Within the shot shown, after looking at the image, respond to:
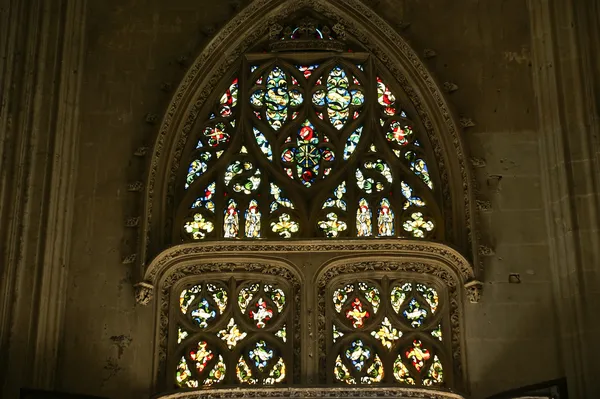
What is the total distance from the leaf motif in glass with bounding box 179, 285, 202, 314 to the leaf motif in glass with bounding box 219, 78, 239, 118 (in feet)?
6.84

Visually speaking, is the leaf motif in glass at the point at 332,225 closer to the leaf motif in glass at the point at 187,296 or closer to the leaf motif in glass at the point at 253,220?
the leaf motif in glass at the point at 253,220

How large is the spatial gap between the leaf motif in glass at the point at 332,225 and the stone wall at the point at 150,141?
154cm

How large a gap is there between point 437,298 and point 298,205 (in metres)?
1.80

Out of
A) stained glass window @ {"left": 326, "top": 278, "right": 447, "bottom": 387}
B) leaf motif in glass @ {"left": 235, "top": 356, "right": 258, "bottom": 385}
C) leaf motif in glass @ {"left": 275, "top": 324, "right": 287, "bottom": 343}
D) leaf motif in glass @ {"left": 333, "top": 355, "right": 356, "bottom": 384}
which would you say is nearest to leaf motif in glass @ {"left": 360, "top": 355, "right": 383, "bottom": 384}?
stained glass window @ {"left": 326, "top": 278, "right": 447, "bottom": 387}

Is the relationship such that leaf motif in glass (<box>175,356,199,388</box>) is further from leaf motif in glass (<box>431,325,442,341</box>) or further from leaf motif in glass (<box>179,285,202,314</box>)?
leaf motif in glass (<box>431,325,442,341</box>)

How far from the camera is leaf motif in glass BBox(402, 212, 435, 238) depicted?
12.8 meters

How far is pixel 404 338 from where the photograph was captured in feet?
40.3

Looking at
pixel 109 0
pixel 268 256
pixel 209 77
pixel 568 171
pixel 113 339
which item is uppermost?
pixel 109 0

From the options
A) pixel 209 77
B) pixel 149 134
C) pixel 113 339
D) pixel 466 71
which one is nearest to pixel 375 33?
pixel 466 71

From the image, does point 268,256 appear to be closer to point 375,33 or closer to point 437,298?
point 437,298

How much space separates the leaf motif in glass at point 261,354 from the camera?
1223 cm

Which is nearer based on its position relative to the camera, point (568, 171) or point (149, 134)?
point (568, 171)

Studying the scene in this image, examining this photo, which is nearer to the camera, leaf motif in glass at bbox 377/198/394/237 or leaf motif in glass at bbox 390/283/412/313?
leaf motif in glass at bbox 390/283/412/313

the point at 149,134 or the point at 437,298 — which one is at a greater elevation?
the point at 149,134
